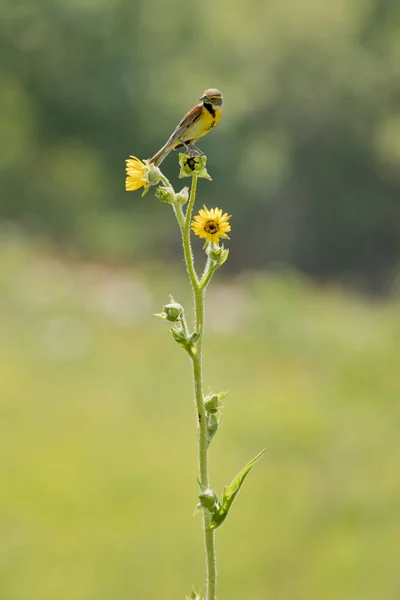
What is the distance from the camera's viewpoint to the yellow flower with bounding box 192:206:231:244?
0.97m

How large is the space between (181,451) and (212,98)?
331 centimetres

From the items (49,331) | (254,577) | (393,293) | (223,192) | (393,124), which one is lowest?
(254,577)

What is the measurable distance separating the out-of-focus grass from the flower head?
251cm

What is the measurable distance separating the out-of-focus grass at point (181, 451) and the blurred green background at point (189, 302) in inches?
0.5

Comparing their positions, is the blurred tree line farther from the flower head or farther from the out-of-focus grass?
the flower head

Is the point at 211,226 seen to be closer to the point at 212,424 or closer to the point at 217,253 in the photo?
the point at 217,253

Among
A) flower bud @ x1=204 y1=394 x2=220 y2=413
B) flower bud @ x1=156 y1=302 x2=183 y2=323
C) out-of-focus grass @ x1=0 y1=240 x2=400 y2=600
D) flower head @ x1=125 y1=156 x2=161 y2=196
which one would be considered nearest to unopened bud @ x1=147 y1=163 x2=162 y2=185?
flower head @ x1=125 y1=156 x2=161 y2=196

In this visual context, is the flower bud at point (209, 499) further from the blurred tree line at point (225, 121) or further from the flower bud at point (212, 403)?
the blurred tree line at point (225, 121)

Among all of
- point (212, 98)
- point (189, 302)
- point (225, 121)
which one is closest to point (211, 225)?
point (212, 98)

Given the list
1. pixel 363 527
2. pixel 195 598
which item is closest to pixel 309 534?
pixel 363 527

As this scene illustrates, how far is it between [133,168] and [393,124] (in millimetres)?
8092

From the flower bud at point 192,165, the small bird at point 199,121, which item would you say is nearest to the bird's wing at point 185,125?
the small bird at point 199,121

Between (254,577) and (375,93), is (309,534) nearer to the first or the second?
(254,577)

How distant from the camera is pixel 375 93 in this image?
347 inches
